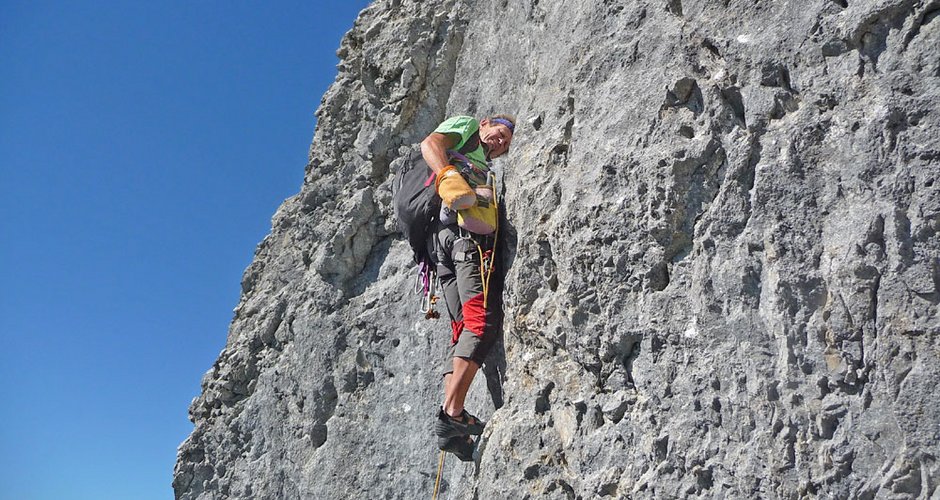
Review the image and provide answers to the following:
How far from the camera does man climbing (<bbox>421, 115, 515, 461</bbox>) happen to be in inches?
231

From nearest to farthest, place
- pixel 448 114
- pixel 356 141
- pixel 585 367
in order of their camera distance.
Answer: pixel 585 367 → pixel 448 114 → pixel 356 141

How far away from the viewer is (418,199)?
6.52 m

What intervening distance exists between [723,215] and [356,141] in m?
5.51

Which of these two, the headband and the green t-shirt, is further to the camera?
the headband

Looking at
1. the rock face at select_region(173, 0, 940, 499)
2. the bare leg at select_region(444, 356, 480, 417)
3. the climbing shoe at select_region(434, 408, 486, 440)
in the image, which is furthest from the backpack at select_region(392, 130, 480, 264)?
the climbing shoe at select_region(434, 408, 486, 440)

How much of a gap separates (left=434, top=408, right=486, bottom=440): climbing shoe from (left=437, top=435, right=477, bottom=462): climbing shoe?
4 centimetres

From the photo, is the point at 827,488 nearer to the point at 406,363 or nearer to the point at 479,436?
the point at 479,436

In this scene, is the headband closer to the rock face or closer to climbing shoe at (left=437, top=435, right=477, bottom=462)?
the rock face

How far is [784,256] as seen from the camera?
410cm

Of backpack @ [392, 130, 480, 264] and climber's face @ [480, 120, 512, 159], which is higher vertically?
climber's face @ [480, 120, 512, 159]

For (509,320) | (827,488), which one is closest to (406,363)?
(509,320)

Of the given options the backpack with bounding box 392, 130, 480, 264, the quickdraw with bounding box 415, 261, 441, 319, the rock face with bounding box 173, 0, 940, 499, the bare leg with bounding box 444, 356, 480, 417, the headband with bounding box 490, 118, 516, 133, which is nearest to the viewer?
the rock face with bounding box 173, 0, 940, 499

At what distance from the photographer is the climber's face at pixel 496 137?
678 cm

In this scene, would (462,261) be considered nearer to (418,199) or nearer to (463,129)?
(418,199)
